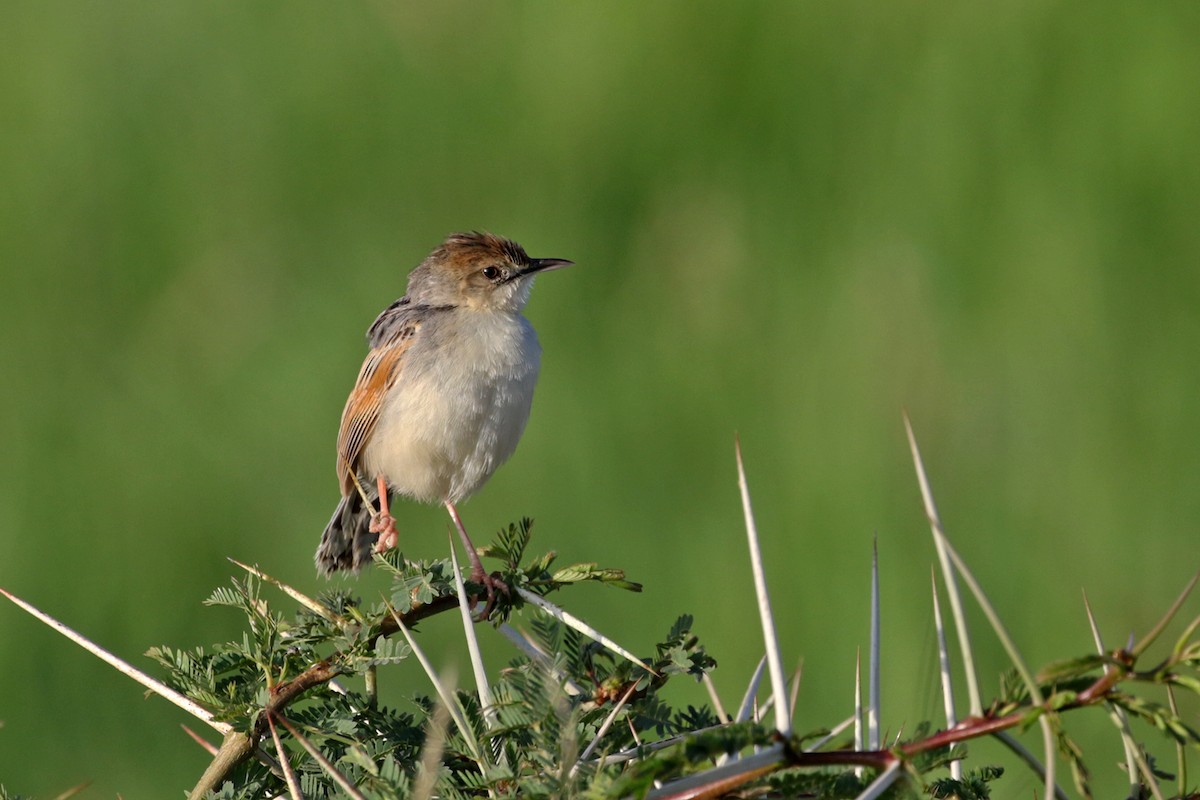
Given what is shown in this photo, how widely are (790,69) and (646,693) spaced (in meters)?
6.42

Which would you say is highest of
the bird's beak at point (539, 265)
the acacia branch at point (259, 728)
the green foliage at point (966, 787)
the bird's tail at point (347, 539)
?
the bird's beak at point (539, 265)

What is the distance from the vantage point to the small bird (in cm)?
518

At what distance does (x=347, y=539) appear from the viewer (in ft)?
18.0

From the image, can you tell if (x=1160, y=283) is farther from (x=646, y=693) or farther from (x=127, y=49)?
(x=127, y=49)

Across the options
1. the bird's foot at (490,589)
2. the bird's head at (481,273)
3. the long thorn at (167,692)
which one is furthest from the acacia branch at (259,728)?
the bird's head at (481,273)

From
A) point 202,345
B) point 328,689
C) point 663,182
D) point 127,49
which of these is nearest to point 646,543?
point 663,182

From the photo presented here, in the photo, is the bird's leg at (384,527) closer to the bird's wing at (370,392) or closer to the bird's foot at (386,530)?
the bird's foot at (386,530)

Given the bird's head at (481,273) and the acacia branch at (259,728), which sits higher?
the bird's head at (481,273)

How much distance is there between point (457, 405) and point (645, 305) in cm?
273

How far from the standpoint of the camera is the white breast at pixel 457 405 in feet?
17.0

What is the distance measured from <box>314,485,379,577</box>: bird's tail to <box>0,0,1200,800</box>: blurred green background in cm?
83

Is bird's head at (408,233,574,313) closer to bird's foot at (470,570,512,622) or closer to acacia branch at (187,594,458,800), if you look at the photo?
bird's foot at (470,570,512,622)

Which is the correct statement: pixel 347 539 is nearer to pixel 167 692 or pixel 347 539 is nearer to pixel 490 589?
pixel 490 589

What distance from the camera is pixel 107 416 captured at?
7801mm
